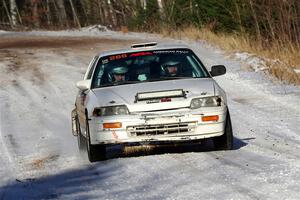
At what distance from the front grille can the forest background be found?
9.50m

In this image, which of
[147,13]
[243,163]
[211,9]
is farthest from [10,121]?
[147,13]

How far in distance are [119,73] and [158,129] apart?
4.78 ft

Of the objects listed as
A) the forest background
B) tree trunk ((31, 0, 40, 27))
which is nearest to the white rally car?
the forest background

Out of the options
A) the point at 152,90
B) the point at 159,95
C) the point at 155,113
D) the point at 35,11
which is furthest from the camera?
the point at 35,11

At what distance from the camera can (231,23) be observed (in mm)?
31531

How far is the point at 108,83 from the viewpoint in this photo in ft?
36.7

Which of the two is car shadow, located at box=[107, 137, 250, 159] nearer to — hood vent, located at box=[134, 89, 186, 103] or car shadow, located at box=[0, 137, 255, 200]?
car shadow, located at box=[0, 137, 255, 200]

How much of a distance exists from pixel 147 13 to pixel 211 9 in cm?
952

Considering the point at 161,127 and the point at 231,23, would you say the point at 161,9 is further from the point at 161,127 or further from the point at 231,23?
the point at 161,127

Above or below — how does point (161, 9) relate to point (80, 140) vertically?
below

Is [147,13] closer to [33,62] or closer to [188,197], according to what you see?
[33,62]

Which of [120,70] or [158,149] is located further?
[158,149]

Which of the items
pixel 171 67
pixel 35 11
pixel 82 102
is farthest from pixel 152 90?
pixel 35 11

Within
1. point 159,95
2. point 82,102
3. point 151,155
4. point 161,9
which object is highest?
point 159,95
